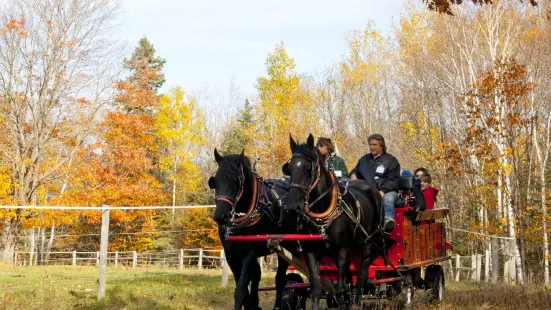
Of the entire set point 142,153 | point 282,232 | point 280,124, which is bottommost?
point 282,232

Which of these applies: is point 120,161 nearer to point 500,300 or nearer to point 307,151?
point 500,300

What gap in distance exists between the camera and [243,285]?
748 centimetres

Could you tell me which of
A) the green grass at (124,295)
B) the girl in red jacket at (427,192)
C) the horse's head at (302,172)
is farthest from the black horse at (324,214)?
the girl in red jacket at (427,192)

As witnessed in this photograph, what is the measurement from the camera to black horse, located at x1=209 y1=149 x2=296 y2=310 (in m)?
7.46

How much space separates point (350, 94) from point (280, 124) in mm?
4292

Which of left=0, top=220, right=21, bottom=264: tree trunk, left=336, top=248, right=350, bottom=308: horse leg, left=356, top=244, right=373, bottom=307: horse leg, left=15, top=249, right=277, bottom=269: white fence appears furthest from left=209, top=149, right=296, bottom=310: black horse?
left=0, top=220, right=21, bottom=264: tree trunk

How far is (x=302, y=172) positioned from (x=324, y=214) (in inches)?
22.2

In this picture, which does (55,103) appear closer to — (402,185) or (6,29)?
(6,29)

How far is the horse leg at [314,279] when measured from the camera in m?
7.37

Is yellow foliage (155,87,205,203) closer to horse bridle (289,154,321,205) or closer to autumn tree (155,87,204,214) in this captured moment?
autumn tree (155,87,204,214)

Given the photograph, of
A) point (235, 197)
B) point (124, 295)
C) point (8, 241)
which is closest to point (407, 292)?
point (235, 197)

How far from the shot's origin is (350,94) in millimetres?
38688

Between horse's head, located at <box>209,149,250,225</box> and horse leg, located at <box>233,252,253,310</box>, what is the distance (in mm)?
521

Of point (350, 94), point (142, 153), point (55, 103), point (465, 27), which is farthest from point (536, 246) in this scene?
point (55, 103)
